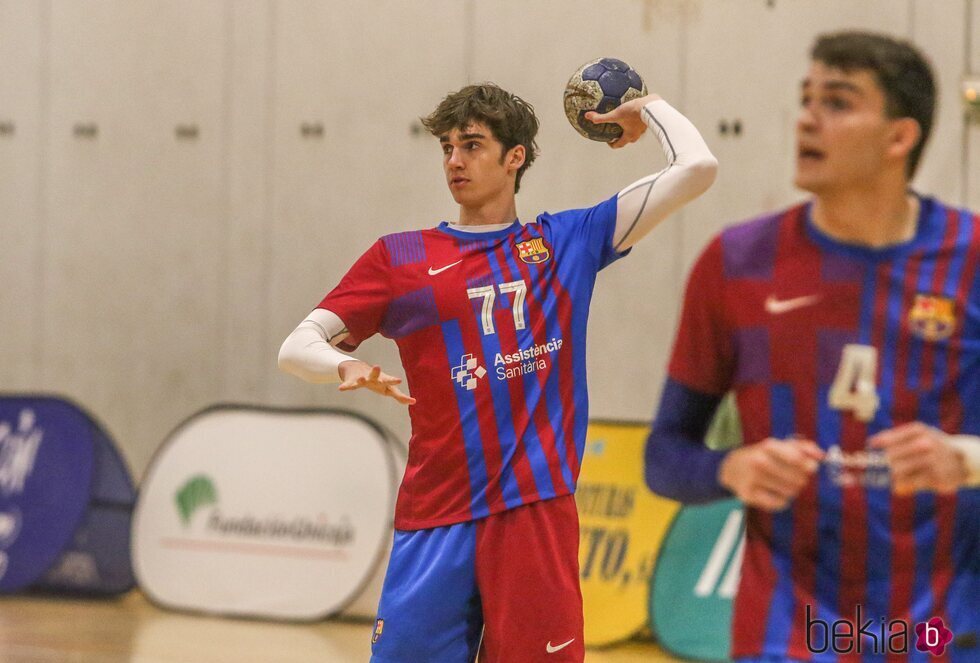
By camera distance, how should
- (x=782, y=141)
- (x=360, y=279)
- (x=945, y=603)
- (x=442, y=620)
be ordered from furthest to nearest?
(x=782, y=141)
(x=360, y=279)
(x=442, y=620)
(x=945, y=603)

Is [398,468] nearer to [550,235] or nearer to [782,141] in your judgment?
[782,141]

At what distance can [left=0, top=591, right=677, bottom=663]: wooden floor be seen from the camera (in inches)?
238

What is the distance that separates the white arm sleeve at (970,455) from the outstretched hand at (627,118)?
1.84 meters

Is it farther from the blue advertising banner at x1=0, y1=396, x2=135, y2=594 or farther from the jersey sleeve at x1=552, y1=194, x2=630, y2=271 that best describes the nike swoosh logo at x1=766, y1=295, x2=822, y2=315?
the blue advertising banner at x1=0, y1=396, x2=135, y2=594

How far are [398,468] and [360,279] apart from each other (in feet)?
11.1

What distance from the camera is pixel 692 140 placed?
3510mm

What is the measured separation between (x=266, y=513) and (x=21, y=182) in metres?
2.86

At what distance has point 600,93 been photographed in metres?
3.75

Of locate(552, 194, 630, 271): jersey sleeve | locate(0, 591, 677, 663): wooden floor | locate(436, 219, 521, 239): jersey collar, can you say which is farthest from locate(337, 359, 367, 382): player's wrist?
locate(0, 591, 677, 663): wooden floor

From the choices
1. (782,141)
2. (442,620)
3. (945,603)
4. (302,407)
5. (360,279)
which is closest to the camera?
(945,603)

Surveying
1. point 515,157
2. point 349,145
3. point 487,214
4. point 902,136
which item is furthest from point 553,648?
point 349,145

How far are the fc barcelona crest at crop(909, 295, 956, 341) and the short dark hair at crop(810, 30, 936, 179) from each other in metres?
0.27

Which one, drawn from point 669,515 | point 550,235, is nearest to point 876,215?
point 550,235

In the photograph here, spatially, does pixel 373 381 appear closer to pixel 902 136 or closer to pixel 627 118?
pixel 627 118
